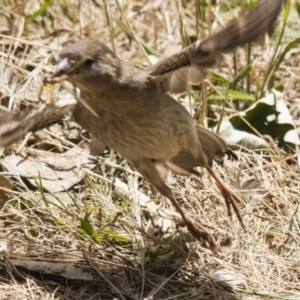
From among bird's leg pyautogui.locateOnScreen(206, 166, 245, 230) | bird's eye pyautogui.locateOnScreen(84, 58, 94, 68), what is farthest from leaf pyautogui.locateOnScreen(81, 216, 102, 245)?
bird's eye pyautogui.locateOnScreen(84, 58, 94, 68)

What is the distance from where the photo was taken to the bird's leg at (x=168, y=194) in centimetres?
485

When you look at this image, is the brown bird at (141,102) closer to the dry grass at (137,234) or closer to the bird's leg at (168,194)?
the bird's leg at (168,194)

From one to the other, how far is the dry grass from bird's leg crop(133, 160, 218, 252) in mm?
116

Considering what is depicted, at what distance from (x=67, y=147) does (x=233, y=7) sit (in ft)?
7.18

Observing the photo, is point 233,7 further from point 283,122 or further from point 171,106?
point 171,106

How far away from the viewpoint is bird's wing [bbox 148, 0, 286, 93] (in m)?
4.14

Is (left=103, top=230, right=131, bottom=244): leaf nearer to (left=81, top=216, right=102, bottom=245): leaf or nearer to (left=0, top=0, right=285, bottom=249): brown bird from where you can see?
(left=81, top=216, right=102, bottom=245): leaf

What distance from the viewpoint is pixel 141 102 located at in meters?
4.74

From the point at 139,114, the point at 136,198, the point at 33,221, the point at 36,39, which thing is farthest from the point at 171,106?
the point at 36,39

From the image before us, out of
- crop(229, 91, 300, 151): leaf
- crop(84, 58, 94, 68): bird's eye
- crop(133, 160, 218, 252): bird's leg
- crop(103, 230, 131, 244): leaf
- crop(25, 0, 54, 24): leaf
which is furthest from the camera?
crop(25, 0, 54, 24): leaf

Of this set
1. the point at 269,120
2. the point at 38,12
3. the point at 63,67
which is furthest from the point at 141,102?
the point at 38,12

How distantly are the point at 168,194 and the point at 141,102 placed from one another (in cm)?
57

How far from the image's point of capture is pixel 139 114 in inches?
186

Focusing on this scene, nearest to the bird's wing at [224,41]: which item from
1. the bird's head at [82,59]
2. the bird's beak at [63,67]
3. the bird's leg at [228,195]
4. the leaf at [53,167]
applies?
the bird's head at [82,59]
